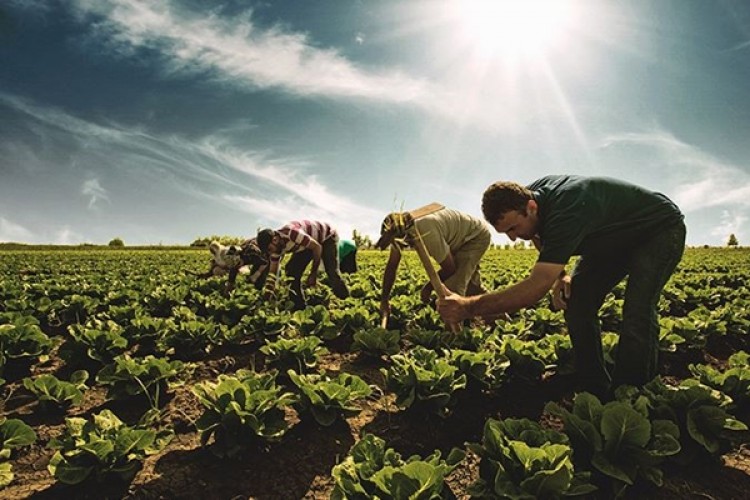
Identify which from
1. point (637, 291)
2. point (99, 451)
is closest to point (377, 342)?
point (637, 291)

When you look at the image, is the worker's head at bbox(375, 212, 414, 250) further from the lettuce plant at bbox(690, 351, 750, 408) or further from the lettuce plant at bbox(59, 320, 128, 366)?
the lettuce plant at bbox(59, 320, 128, 366)

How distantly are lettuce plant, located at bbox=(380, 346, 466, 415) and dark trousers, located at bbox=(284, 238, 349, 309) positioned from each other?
459 cm

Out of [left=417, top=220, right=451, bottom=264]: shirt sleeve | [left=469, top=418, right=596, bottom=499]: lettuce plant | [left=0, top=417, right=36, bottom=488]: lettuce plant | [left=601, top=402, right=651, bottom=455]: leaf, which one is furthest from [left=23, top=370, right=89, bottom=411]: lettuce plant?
[left=601, top=402, right=651, bottom=455]: leaf

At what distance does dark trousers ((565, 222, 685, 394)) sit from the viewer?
341cm

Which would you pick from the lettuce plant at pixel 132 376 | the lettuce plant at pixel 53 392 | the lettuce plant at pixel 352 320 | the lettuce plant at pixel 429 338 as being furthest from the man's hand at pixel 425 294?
the lettuce plant at pixel 53 392

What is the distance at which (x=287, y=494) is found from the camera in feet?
8.95

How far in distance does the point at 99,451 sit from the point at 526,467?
2375mm

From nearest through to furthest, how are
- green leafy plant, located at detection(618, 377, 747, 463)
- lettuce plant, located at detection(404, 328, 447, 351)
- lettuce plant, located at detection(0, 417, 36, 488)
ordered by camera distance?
lettuce plant, located at detection(0, 417, 36, 488) < green leafy plant, located at detection(618, 377, 747, 463) < lettuce plant, located at detection(404, 328, 447, 351)

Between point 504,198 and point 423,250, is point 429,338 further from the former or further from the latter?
point 504,198

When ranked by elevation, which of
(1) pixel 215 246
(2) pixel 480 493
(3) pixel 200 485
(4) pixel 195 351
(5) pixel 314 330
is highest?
(1) pixel 215 246

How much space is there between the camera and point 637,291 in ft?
11.3

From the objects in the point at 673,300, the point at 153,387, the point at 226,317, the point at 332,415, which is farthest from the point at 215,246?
the point at 673,300

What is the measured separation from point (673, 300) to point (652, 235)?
6659 millimetres

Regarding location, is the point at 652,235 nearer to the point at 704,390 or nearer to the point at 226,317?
the point at 704,390
